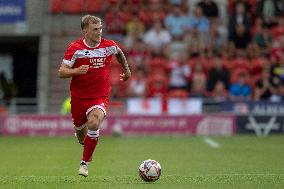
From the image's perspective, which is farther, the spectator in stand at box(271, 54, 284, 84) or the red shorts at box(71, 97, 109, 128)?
the spectator in stand at box(271, 54, 284, 84)

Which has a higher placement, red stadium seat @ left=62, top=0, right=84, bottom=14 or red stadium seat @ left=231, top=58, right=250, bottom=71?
red stadium seat @ left=62, top=0, right=84, bottom=14

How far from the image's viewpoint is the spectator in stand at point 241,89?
78.1ft

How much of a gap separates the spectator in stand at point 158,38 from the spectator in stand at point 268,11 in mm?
3092

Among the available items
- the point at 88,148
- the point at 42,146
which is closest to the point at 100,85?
the point at 88,148

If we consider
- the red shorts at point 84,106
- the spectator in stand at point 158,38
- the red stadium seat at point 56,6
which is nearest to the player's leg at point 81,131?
the red shorts at point 84,106

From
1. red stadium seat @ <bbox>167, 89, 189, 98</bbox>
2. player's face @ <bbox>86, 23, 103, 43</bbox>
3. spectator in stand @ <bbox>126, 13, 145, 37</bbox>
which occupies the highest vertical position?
player's face @ <bbox>86, 23, 103, 43</bbox>

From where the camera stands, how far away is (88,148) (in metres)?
11.5

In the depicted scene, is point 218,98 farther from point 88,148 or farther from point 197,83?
point 88,148

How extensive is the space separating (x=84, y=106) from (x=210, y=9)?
14.9 meters

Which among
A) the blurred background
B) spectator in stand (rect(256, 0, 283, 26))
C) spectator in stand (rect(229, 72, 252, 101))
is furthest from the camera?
spectator in stand (rect(256, 0, 283, 26))

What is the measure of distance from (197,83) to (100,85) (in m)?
12.1

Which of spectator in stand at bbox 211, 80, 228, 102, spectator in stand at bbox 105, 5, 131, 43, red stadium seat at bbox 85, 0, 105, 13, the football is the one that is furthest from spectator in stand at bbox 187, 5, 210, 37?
the football

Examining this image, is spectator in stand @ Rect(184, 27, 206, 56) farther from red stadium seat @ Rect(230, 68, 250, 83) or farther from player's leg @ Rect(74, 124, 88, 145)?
player's leg @ Rect(74, 124, 88, 145)

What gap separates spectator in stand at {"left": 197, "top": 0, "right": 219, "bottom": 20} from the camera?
2631cm
